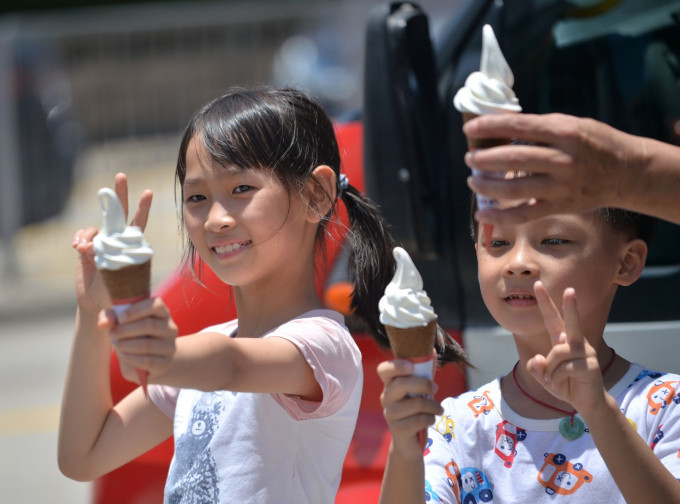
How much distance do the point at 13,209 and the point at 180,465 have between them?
8.35 meters

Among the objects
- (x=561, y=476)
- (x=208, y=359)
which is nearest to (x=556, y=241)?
(x=561, y=476)

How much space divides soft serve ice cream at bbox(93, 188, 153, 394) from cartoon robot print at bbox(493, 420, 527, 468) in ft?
1.95

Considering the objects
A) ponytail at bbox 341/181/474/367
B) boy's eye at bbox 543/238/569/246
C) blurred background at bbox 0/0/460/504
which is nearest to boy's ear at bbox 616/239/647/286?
boy's eye at bbox 543/238/569/246

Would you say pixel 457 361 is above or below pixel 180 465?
above

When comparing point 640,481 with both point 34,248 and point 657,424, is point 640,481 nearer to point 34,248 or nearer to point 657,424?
point 657,424

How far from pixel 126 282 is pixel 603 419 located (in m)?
0.68

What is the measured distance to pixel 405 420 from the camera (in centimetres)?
136

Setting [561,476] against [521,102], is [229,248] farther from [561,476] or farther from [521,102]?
[521,102]

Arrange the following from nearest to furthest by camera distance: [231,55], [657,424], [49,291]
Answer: [657,424] → [49,291] → [231,55]

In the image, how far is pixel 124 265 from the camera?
133cm

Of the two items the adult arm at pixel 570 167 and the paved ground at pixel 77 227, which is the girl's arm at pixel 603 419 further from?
the paved ground at pixel 77 227

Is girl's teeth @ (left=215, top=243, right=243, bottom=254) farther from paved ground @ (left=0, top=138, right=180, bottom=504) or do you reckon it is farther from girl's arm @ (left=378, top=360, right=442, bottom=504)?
paved ground @ (left=0, top=138, right=180, bottom=504)

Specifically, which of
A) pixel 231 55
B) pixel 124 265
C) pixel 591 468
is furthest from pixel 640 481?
pixel 231 55

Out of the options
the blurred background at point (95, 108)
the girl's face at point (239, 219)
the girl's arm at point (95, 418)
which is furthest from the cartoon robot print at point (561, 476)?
the blurred background at point (95, 108)
